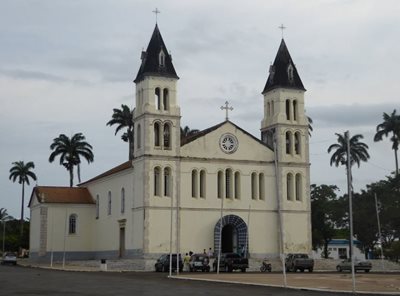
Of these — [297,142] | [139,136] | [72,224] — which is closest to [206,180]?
[139,136]

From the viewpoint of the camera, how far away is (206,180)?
62.2 meters

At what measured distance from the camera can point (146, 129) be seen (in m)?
60.8

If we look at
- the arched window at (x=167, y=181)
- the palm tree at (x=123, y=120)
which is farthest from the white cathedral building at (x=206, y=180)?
the palm tree at (x=123, y=120)

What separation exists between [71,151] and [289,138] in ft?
127

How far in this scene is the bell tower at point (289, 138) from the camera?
212 ft

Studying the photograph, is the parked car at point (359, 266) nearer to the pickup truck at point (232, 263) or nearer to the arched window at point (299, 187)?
the pickup truck at point (232, 263)

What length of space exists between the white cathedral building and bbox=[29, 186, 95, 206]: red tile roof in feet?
17.6

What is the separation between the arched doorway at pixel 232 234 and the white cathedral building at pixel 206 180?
87 mm

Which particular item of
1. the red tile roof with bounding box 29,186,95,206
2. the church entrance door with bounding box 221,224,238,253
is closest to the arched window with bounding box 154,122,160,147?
the church entrance door with bounding box 221,224,238,253

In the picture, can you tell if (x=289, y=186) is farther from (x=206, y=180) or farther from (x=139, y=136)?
(x=139, y=136)

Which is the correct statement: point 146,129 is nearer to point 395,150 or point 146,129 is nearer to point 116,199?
point 116,199

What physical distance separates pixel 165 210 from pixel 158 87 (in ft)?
34.8

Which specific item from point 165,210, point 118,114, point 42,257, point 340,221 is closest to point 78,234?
point 42,257

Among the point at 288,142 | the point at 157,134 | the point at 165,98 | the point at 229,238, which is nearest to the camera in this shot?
the point at 157,134
